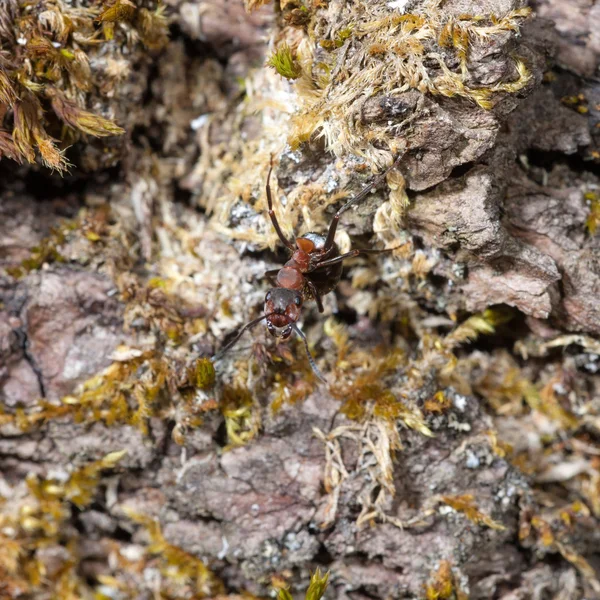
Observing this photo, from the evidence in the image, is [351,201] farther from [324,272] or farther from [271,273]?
[271,273]

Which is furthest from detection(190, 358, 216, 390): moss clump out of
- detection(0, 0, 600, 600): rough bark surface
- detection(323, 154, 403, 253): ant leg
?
detection(323, 154, 403, 253): ant leg

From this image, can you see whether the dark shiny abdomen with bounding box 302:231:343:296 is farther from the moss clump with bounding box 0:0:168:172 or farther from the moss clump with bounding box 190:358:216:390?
the moss clump with bounding box 0:0:168:172

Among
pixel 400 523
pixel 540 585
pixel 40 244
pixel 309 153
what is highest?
pixel 309 153

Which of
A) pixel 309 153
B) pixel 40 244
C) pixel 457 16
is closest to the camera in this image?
pixel 457 16

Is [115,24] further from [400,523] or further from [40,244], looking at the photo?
[400,523]

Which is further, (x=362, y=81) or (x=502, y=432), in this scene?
(x=502, y=432)

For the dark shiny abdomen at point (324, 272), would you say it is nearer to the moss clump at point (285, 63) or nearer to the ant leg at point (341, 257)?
the ant leg at point (341, 257)

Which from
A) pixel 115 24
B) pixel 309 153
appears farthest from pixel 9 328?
pixel 309 153

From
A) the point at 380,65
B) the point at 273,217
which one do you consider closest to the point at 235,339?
the point at 273,217
